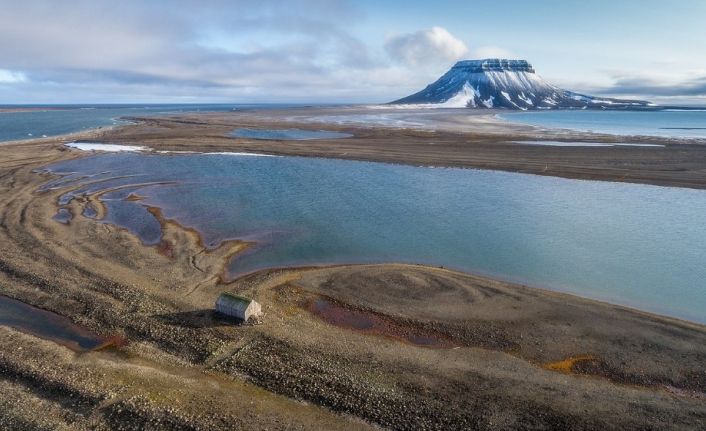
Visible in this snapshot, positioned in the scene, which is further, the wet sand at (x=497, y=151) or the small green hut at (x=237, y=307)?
the wet sand at (x=497, y=151)

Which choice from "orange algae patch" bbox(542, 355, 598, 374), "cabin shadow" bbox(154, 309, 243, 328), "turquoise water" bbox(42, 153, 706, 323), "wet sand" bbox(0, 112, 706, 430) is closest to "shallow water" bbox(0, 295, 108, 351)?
"wet sand" bbox(0, 112, 706, 430)

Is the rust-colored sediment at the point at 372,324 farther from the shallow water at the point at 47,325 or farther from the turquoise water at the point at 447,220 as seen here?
the shallow water at the point at 47,325

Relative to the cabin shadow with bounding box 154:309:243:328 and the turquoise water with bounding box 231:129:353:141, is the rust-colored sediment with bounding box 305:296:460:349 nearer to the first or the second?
the cabin shadow with bounding box 154:309:243:328

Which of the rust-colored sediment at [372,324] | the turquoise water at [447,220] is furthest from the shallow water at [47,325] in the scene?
the rust-colored sediment at [372,324]

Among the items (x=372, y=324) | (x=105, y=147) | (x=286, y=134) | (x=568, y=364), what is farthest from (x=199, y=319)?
(x=286, y=134)

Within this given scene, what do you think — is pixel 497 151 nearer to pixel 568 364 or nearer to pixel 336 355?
pixel 568 364
